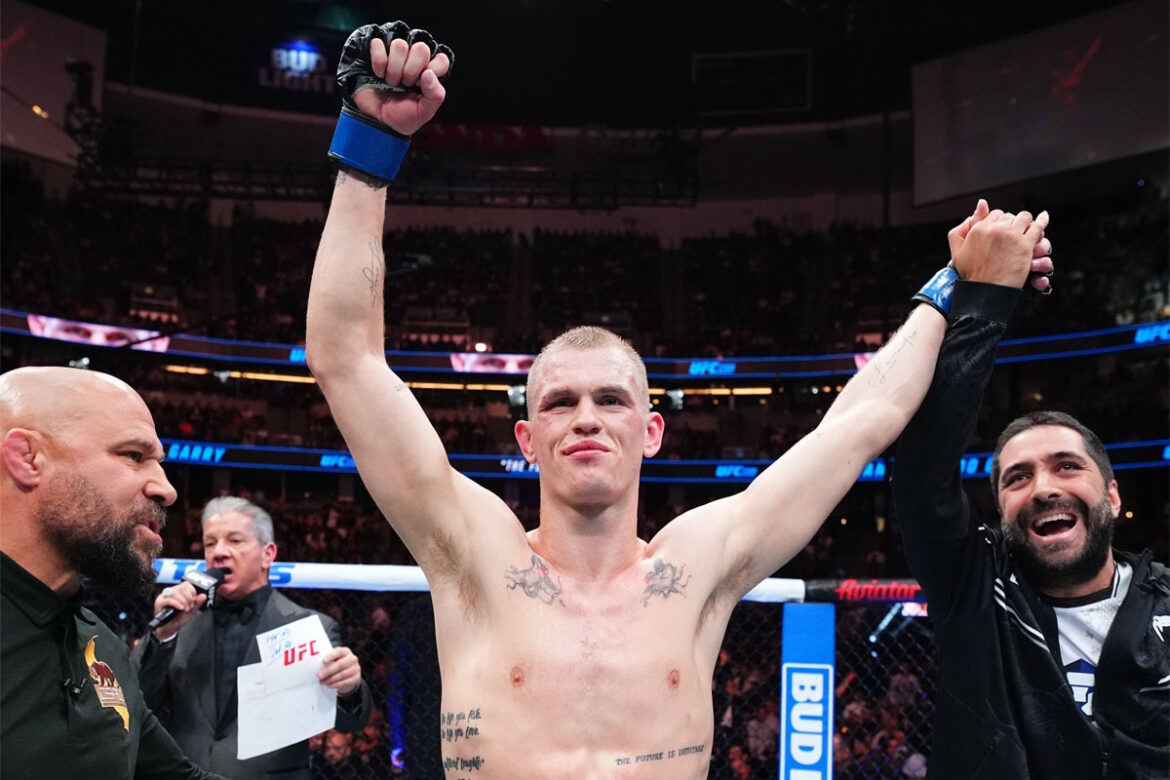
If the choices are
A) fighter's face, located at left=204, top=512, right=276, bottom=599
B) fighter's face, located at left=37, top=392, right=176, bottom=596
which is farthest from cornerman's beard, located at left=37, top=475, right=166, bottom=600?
fighter's face, located at left=204, top=512, right=276, bottom=599

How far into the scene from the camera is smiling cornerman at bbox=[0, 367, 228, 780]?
1.54m

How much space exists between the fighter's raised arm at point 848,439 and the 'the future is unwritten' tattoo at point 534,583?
0.93 ft

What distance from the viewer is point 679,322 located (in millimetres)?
17656

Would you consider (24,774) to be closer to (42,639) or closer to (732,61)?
(42,639)

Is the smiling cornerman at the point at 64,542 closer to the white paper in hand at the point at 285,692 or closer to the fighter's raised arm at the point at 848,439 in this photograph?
the white paper in hand at the point at 285,692

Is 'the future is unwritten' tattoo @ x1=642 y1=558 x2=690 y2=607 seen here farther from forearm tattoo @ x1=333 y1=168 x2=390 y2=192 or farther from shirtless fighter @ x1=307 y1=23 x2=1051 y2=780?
forearm tattoo @ x1=333 y1=168 x2=390 y2=192

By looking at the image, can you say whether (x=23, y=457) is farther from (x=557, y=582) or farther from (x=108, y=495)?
(x=557, y=582)

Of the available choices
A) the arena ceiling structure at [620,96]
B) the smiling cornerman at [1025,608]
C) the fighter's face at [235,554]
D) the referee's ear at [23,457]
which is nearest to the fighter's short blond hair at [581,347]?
the smiling cornerman at [1025,608]

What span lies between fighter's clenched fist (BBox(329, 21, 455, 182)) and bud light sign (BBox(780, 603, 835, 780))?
1700mm

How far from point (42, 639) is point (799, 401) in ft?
49.3

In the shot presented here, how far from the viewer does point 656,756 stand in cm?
159

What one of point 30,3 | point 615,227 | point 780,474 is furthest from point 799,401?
point 780,474

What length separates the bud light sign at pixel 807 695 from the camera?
103 inches

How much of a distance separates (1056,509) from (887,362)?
1.53ft
